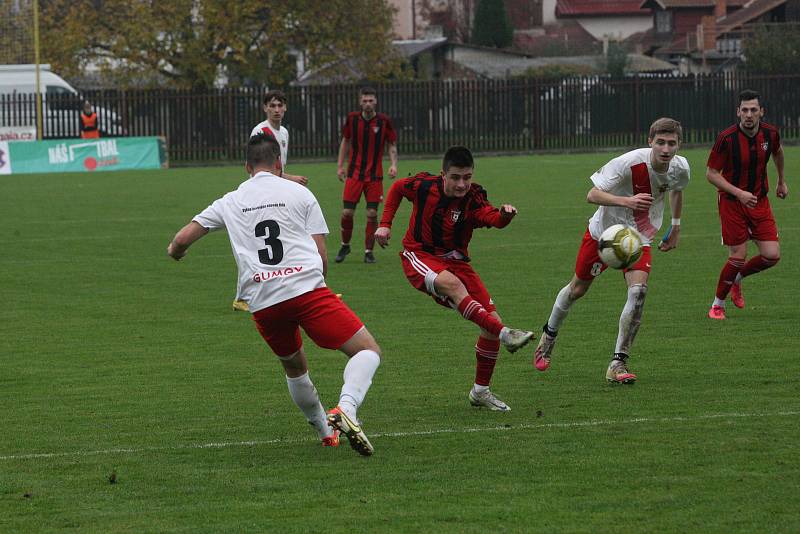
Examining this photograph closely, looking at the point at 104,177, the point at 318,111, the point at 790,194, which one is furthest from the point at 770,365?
the point at 318,111

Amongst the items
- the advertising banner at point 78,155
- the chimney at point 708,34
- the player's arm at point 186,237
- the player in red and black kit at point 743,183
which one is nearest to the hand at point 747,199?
the player in red and black kit at point 743,183

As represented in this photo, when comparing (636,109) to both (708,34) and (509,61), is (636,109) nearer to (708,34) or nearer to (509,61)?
(509,61)

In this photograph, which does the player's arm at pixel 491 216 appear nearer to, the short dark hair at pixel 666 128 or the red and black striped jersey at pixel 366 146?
the short dark hair at pixel 666 128

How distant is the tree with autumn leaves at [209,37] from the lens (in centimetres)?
4531

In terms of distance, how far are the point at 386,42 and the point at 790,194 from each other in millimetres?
27124

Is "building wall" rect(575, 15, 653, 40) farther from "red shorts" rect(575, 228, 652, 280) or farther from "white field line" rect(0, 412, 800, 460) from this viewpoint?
"white field line" rect(0, 412, 800, 460)

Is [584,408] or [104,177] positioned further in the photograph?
[104,177]

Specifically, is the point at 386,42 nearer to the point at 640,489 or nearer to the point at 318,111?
the point at 318,111

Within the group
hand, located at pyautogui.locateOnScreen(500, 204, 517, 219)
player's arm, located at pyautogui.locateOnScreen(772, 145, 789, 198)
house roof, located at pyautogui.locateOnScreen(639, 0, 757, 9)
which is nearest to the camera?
hand, located at pyautogui.locateOnScreen(500, 204, 517, 219)

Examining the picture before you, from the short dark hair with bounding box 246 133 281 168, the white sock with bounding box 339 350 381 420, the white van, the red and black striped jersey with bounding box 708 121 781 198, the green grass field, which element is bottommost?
the green grass field

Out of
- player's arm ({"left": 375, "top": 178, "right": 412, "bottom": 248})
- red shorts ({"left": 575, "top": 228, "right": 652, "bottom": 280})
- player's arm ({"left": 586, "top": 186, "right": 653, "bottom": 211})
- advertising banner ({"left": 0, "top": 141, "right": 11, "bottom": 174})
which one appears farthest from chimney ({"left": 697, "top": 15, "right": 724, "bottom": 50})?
player's arm ({"left": 375, "top": 178, "right": 412, "bottom": 248})

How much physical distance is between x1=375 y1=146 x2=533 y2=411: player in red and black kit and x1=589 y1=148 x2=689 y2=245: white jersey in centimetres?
129

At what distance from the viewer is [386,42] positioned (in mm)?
49562

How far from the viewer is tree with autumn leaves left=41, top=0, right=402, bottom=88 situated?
4531 centimetres
